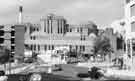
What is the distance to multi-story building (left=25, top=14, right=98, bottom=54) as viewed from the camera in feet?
519

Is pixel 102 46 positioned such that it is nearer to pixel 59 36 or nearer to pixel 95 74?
pixel 95 74

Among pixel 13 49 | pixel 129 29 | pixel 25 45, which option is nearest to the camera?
pixel 129 29

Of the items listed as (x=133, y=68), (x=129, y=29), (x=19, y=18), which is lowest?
(x=133, y=68)

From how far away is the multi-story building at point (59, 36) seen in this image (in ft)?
519

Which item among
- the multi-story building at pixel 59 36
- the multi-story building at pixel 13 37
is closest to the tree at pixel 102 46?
the multi-story building at pixel 59 36

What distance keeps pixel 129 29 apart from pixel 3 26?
106650mm

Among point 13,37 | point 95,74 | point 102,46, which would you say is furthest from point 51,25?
point 95,74

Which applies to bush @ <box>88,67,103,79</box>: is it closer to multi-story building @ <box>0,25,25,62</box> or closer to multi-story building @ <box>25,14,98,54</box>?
multi-story building @ <box>25,14,98,54</box>

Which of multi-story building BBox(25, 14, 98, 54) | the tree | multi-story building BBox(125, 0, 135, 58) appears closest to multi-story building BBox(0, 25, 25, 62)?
multi-story building BBox(25, 14, 98, 54)

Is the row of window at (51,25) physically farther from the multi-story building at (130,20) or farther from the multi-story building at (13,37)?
the multi-story building at (130,20)

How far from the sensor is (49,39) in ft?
538

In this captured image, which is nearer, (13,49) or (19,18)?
(13,49)

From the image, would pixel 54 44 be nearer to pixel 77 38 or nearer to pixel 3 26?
pixel 77 38

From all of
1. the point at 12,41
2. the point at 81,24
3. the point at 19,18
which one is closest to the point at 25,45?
the point at 12,41
